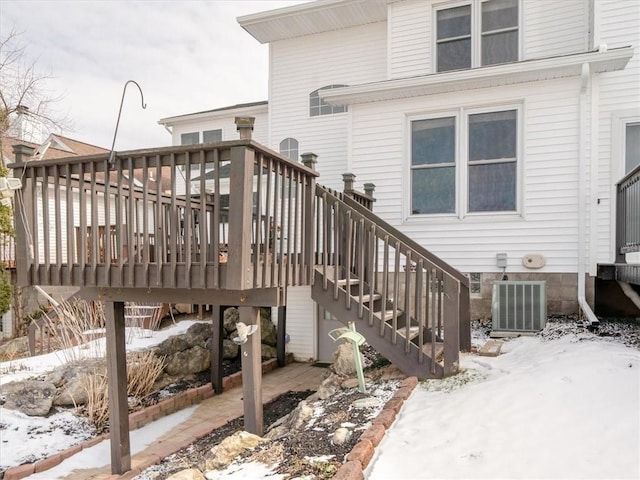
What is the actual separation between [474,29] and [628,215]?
375cm

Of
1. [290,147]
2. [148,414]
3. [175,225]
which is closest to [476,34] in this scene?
[290,147]

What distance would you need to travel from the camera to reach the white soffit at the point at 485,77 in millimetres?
5457

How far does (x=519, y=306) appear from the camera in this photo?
5.54 m

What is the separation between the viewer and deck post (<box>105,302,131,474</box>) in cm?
390

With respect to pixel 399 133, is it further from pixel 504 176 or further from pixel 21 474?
pixel 21 474

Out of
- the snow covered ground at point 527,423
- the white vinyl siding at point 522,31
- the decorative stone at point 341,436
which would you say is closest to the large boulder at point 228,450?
the decorative stone at point 341,436

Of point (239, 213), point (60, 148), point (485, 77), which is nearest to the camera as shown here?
point (239, 213)

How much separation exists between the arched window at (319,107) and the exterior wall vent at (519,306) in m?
4.51

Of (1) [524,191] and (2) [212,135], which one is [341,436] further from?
(2) [212,135]

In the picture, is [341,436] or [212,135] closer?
[341,436]

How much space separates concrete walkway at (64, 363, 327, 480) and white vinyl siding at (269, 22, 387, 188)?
3.38m

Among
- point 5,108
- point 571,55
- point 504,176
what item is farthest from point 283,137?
point 5,108

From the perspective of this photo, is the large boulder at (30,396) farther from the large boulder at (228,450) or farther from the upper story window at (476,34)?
the upper story window at (476,34)

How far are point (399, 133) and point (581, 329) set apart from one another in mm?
3625
